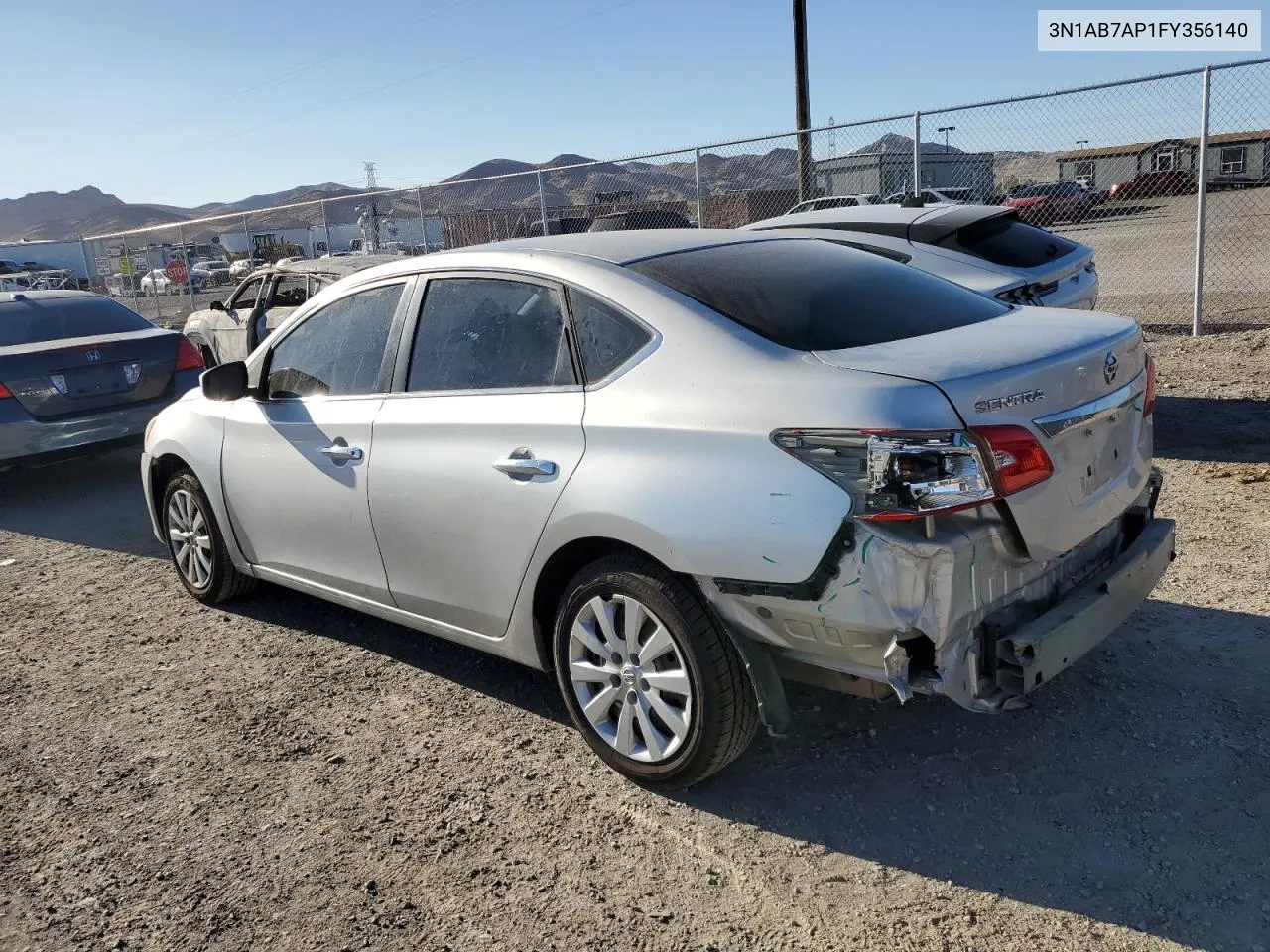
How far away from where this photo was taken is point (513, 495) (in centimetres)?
334

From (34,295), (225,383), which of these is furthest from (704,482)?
(34,295)

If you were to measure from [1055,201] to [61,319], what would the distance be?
12515mm

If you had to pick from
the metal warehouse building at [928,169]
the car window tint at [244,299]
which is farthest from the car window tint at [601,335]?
the metal warehouse building at [928,169]

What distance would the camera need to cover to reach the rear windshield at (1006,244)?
6.82m

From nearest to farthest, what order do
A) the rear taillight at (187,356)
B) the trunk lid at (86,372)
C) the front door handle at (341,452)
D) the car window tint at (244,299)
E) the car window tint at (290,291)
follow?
the front door handle at (341,452) < the trunk lid at (86,372) < the rear taillight at (187,356) < the car window tint at (290,291) < the car window tint at (244,299)

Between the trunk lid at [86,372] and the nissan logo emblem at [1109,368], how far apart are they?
7165 millimetres

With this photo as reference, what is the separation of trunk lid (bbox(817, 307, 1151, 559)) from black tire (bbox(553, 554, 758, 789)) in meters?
0.80

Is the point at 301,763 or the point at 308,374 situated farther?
the point at 308,374

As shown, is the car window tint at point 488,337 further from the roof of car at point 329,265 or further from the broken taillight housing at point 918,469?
the roof of car at point 329,265

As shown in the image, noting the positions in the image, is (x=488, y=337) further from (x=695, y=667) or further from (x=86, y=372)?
(x=86, y=372)

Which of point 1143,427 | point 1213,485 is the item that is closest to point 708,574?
point 1143,427

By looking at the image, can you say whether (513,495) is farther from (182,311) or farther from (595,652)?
(182,311)

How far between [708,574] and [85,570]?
475 centimetres

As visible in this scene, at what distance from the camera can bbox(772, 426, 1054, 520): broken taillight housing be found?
2.57 meters
